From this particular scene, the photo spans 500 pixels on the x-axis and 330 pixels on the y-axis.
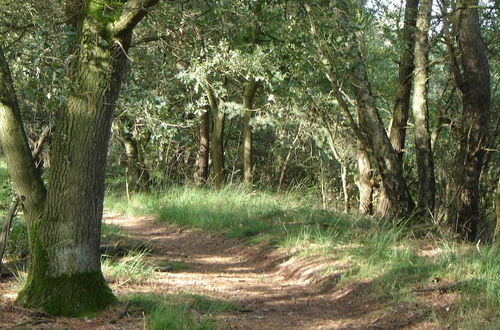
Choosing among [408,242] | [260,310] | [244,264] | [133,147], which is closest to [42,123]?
[244,264]

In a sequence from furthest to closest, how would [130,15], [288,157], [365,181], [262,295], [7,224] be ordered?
[288,157], [365,181], [262,295], [7,224], [130,15]

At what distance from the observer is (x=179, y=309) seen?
6.64 m

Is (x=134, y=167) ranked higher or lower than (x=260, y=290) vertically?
higher

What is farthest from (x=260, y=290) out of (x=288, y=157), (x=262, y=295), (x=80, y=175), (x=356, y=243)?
(x=288, y=157)

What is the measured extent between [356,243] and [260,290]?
70.1 inches

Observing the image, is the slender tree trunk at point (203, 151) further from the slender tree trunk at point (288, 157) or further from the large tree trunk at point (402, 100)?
the large tree trunk at point (402, 100)

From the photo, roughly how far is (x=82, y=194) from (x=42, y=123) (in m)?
4.10

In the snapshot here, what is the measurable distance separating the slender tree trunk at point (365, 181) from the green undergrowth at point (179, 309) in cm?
621

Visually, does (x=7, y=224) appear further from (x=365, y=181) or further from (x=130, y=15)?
(x=365, y=181)

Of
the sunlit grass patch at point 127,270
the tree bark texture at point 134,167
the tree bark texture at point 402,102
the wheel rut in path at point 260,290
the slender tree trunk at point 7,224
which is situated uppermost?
the tree bark texture at point 402,102

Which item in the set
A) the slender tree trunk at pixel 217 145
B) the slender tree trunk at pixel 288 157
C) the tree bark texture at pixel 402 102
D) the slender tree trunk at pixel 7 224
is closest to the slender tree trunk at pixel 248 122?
the slender tree trunk at pixel 217 145

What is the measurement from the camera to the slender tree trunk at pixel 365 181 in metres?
12.8

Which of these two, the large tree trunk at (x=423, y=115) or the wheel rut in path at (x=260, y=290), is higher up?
the large tree trunk at (x=423, y=115)

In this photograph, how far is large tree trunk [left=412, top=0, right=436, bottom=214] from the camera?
37.0 feet
